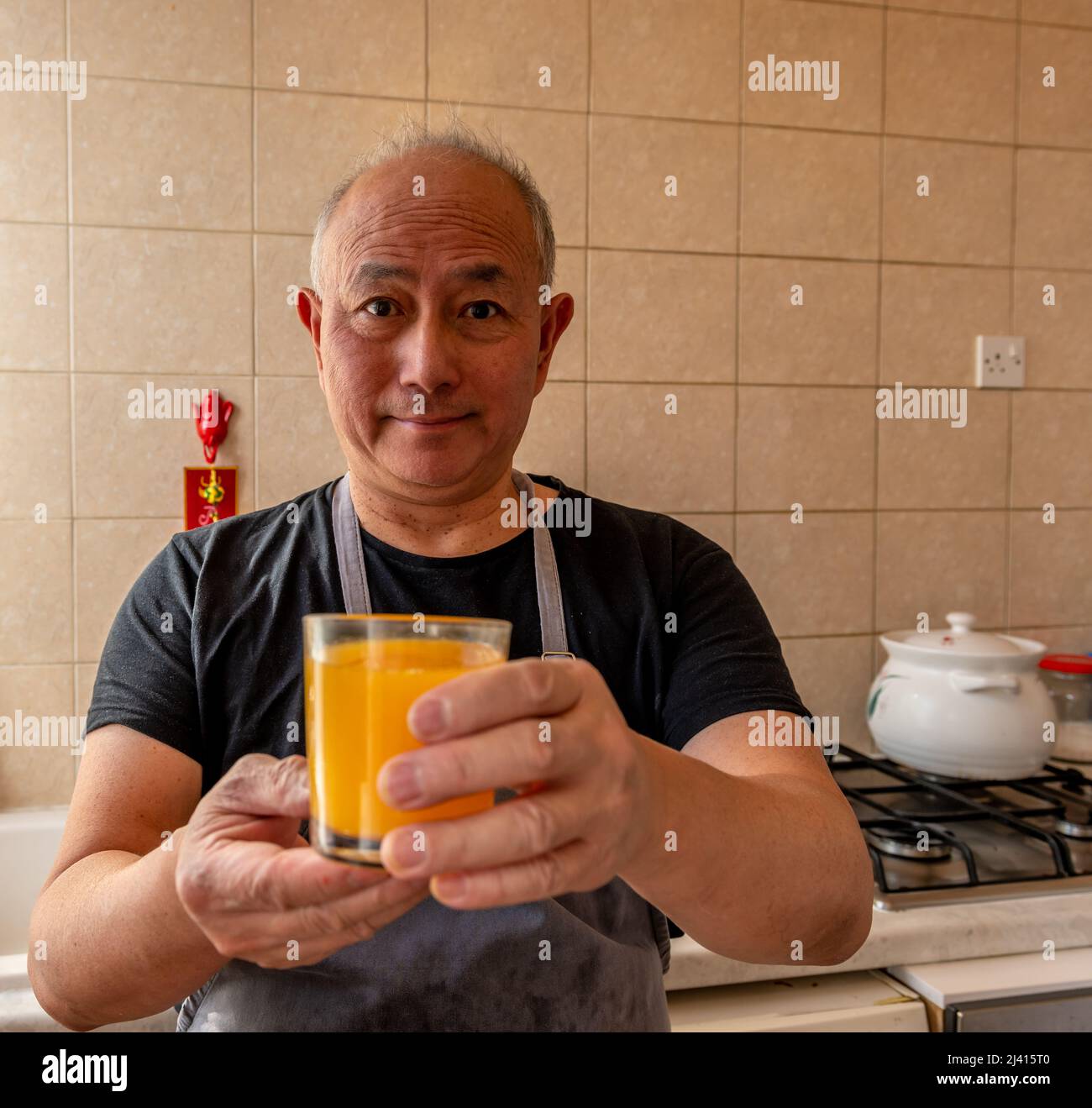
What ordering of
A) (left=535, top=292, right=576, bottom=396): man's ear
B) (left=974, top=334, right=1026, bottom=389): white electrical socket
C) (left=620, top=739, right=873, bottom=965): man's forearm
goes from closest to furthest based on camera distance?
(left=620, top=739, right=873, bottom=965): man's forearm, (left=535, top=292, right=576, bottom=396): man's ear, (left=974, top=334, right=1026, bottom=389): white electrical socket

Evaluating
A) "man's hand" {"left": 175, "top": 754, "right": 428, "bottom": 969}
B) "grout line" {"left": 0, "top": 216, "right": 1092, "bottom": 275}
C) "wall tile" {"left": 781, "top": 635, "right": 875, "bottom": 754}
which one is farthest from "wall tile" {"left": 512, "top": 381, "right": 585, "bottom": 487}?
"man's hand" {"left": 175, "top": 754, "right": 428, "bottom": 969}

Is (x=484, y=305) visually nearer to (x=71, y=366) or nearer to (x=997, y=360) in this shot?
(x=71, y=366)

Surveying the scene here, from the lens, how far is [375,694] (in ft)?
1.43

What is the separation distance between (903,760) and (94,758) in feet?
3.65

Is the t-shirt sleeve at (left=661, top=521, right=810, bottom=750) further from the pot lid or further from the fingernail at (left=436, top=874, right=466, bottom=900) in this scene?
the pot lid

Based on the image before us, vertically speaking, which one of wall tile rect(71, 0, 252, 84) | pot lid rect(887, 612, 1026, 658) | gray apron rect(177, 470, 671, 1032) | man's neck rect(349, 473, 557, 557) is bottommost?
gray apron rect(177, 470, 671, 1032)

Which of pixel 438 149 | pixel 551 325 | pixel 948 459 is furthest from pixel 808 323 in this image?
pixel 438 149

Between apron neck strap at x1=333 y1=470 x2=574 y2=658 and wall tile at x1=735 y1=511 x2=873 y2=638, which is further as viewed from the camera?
wall tile at x1=735 y1=511 x2=873 y2=638

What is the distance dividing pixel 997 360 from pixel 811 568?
1.55 feet

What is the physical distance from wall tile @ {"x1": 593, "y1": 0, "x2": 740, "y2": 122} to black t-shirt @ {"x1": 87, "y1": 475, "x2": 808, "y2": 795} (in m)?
0.86

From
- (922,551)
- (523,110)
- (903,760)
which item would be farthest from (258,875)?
(922,551)

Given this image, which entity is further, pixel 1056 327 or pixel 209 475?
pixel 1056 327

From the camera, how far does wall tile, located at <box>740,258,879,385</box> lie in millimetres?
1618

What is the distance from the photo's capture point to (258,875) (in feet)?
1.59
